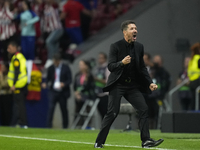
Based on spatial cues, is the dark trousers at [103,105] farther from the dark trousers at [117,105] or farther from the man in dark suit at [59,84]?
the dark trousers at [117,105]

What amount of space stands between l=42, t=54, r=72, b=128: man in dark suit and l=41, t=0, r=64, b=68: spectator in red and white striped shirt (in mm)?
1826

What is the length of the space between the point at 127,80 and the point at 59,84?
7.65 metres

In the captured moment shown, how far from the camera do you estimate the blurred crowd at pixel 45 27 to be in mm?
17484

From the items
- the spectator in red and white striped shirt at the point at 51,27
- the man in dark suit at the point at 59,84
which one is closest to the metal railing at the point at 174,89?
the man in dark suit at the point at 59,84

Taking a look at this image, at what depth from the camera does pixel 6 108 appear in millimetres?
17219

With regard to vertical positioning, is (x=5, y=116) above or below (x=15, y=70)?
below

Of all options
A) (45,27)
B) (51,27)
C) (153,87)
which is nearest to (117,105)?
(153,87)

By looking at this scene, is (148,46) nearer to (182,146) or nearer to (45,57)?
(45,57)

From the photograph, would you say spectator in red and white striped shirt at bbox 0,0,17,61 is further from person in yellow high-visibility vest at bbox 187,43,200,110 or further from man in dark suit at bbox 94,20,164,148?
man in dark suit at bbox 94,20,164,148

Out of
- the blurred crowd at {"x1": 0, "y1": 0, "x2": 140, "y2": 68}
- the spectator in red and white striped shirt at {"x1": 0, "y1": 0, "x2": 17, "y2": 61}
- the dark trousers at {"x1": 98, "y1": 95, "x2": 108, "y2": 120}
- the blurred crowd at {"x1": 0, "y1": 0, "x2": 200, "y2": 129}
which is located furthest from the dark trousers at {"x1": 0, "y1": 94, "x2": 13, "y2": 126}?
the dark trousers at {"x1": 98, "y1": 95, "x2": 108, "y2": 120}

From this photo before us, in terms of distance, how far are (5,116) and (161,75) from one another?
16.4ft

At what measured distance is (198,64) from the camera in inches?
535

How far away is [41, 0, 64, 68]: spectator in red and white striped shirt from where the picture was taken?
59.0 feet

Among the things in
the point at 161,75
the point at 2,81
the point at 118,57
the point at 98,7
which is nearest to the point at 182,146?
the point at 118,57
